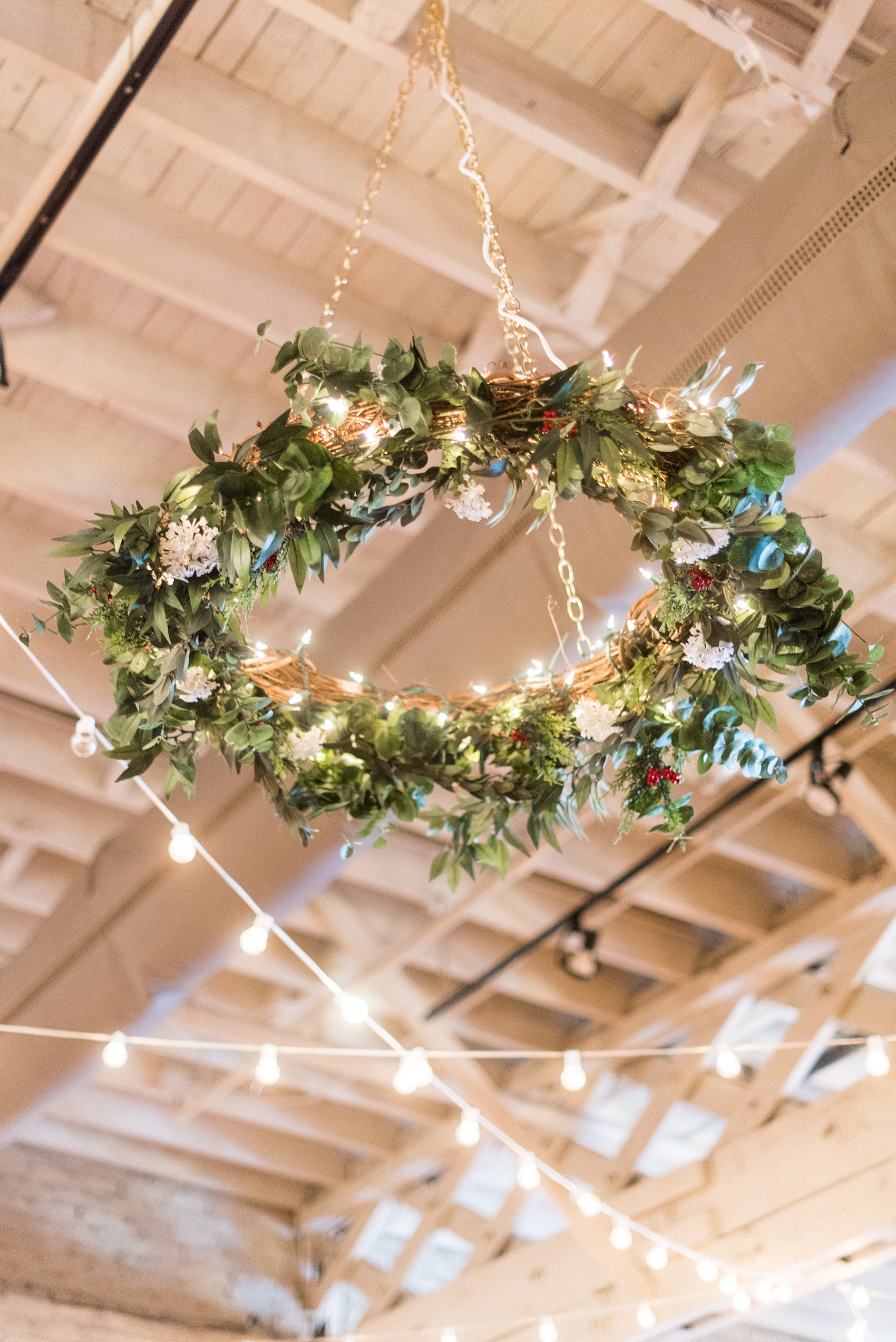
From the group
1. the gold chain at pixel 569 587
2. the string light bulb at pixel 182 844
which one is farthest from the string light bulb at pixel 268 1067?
the gold chain at pixel 569 587

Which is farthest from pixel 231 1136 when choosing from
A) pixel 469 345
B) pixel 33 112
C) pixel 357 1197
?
pixel 33 112

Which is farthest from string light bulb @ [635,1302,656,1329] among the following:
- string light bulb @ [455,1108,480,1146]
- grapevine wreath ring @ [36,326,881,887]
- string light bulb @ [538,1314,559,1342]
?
grapevine wreath ring @ [36,326,881,887]

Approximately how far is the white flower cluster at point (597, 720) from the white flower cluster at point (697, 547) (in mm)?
→ 410

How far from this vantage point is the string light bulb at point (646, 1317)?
16.2ft

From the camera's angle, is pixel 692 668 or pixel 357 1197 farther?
pixel 357 1197

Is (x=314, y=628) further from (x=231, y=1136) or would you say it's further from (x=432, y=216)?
(x=231, y=1136)

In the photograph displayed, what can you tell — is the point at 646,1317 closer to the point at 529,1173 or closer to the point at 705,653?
the point at 529,1173

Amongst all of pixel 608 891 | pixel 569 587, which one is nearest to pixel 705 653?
pixel 569 587

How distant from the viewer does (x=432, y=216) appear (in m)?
3.09

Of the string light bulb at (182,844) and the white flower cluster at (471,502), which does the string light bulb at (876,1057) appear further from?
the white flower cluster at (471,502)

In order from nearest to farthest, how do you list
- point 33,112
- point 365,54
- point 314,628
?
point 365,54
point 33,112
point 314,628

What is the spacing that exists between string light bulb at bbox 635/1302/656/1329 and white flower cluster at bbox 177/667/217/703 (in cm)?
402

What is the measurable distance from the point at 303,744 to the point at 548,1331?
13.9ft

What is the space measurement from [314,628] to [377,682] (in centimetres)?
67
